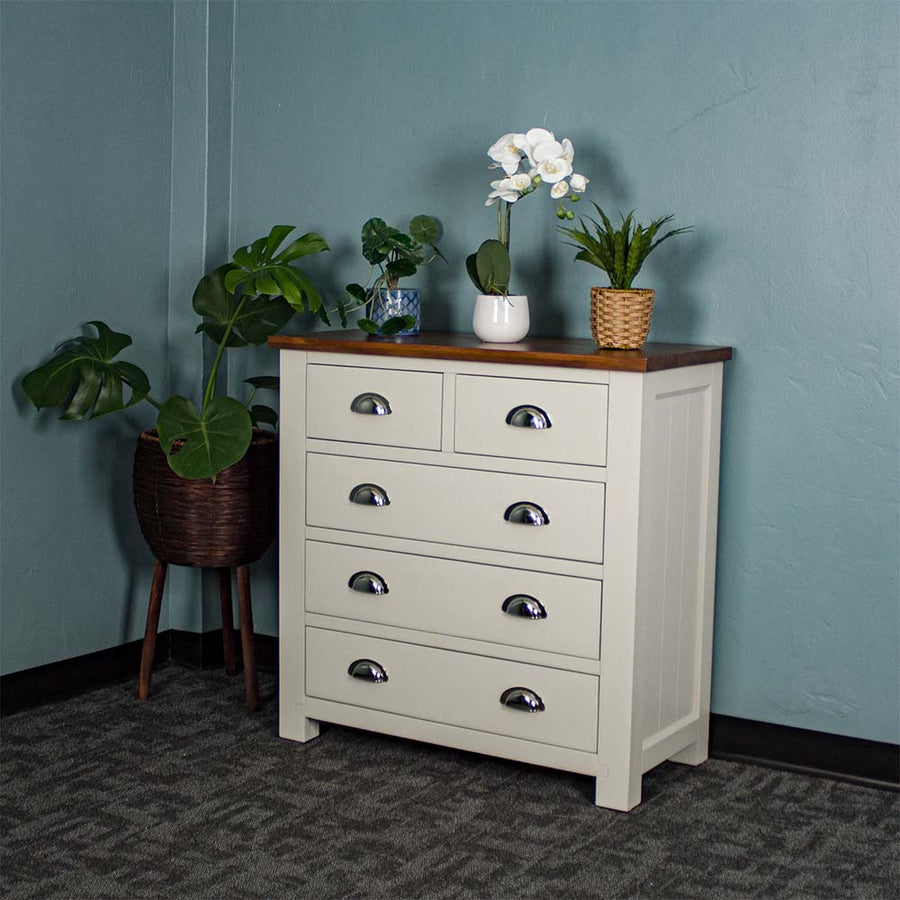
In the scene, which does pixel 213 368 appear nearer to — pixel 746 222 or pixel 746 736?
pixel 746 222

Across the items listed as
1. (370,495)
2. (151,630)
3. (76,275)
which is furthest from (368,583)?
(76,275)

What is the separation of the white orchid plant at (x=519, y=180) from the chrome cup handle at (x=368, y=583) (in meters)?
0.67

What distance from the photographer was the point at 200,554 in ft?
10.2

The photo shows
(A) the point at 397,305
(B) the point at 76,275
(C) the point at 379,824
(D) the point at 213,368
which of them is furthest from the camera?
(D) the point at 213,368

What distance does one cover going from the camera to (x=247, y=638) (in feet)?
10.6

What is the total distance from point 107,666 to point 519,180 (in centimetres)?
165

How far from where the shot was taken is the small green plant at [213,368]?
113 inches

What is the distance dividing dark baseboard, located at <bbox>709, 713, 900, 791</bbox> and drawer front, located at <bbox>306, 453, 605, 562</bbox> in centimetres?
63

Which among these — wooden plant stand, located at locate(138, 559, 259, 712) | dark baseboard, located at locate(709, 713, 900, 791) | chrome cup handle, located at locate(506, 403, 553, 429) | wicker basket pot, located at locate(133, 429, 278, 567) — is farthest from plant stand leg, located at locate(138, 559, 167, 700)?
dark baseboard, located at locate(709, 713, 900, 791)

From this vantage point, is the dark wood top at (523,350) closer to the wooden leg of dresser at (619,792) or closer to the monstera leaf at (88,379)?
the monstera leaf at (88,379)

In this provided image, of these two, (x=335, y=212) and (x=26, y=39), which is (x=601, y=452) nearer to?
(x=335, y=212)

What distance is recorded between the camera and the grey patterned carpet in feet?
7.55

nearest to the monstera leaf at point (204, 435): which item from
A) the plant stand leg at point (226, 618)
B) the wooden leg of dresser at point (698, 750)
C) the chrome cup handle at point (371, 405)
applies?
the chrome cup handle at point (371, 405)

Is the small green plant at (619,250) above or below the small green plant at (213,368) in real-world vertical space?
above
